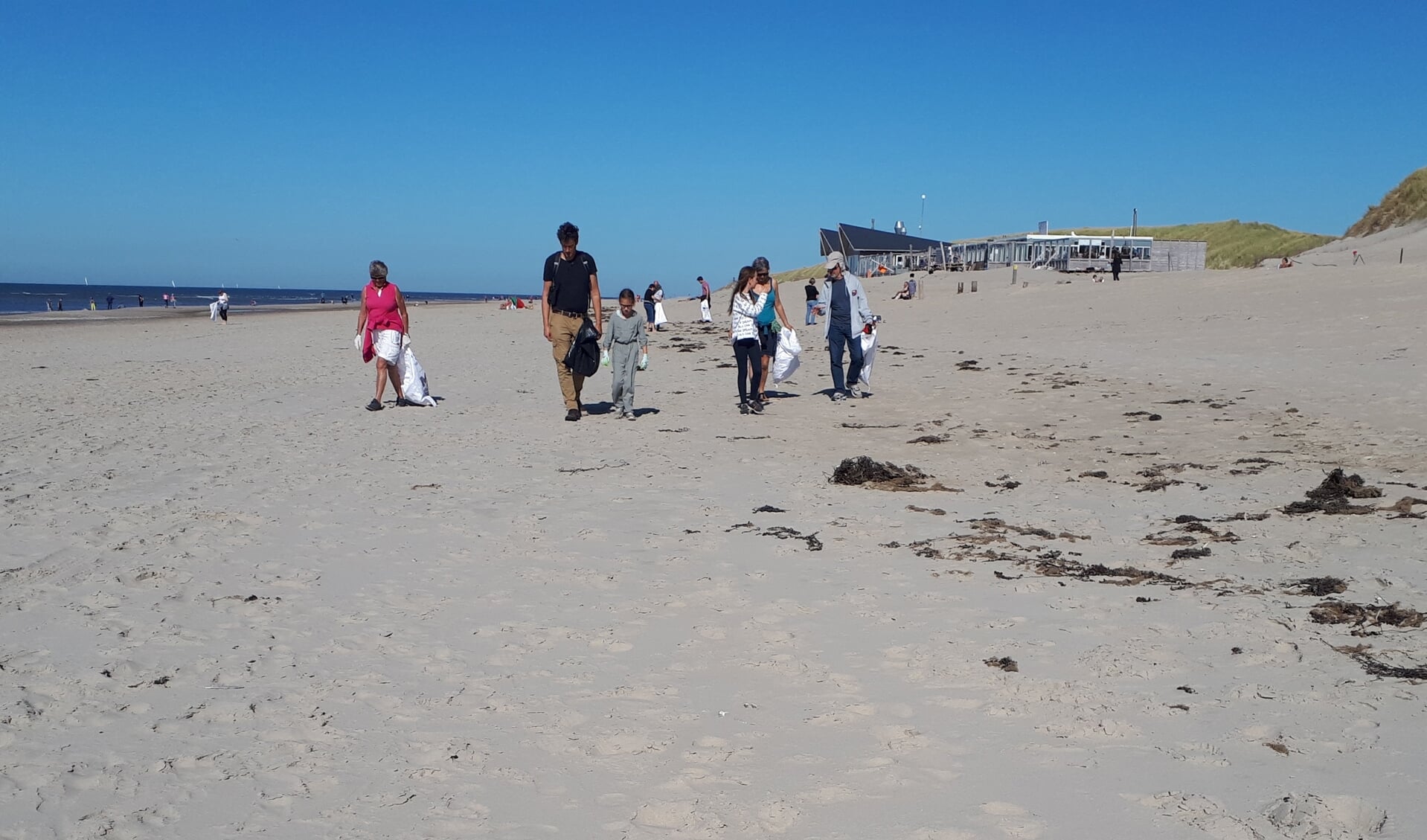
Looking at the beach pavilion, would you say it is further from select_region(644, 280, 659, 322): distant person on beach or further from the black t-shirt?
the black t-shirt

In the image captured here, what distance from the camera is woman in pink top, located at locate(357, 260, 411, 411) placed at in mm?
11773

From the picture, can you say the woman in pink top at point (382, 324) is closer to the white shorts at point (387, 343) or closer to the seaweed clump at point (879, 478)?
the white shorts at point (387, 343)

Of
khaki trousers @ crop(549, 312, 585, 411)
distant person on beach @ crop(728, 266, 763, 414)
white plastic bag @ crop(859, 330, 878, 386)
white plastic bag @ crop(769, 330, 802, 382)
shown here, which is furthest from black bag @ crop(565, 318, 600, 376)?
white plastic bag @ crop(859, 330, 878, 386)

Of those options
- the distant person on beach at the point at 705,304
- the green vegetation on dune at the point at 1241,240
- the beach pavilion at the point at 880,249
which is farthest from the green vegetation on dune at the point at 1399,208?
the distant person on beach at the point at 705,304

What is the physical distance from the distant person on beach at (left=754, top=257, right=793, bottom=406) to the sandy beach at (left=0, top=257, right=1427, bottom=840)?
196cm

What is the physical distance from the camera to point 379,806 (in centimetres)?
307

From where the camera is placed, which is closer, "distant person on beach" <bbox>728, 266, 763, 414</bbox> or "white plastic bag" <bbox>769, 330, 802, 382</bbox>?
"distant person on beach" <bbox>728, 266, 763, 414</bbox>

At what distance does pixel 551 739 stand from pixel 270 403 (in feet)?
33.9

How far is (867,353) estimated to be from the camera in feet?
42.7

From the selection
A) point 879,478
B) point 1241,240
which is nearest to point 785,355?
point 879,478

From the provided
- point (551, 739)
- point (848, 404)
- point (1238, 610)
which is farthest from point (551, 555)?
point (848, 404)

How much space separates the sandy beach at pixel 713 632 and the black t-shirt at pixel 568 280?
1383 millimetres

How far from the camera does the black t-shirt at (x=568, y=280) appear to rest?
1094 centimetres

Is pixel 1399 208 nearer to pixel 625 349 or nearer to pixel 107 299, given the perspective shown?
pixel 625 349
